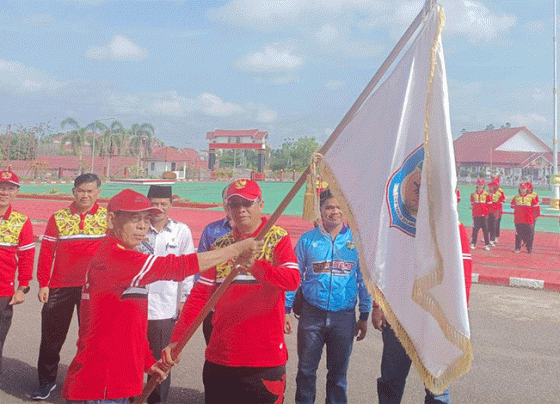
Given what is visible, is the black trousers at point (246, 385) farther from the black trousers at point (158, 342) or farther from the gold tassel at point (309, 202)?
the black trousers at point (158, 342)

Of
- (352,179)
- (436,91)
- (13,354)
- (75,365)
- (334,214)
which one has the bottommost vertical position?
(13,354)

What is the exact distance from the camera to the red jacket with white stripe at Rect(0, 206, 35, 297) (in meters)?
4.49

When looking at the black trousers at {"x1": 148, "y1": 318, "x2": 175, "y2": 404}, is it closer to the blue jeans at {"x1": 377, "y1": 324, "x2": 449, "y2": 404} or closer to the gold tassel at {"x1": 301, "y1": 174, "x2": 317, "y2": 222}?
the blue jeans at {"x1": 377, "y1": 324, "x2": 449, "y2": 404}

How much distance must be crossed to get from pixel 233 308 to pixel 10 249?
102 inches

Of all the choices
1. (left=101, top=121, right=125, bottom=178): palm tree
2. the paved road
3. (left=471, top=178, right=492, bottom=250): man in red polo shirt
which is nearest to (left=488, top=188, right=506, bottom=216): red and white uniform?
(left=471, top=178, right=492, bottom=250): man in red polo shirt

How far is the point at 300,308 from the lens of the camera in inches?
155

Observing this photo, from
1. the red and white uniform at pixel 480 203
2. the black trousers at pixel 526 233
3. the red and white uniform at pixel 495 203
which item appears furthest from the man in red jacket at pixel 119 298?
the red and white uniform at pixel 495 203

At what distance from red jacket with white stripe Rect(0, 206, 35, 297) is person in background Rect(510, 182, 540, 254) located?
36.0 feet

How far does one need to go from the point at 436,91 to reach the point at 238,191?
113cm

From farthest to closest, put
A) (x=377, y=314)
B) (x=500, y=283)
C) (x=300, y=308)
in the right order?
(x=500, y=283) < (x=300, y=308) < (x=377, y=314)

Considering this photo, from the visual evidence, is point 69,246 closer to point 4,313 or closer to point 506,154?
point 4,313

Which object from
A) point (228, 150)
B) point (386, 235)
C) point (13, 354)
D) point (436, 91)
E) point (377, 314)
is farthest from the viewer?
point (228, 150)

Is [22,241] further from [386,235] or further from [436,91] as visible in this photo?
[436,91]

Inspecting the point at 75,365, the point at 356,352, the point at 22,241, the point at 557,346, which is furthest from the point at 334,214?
the point at 557,346
